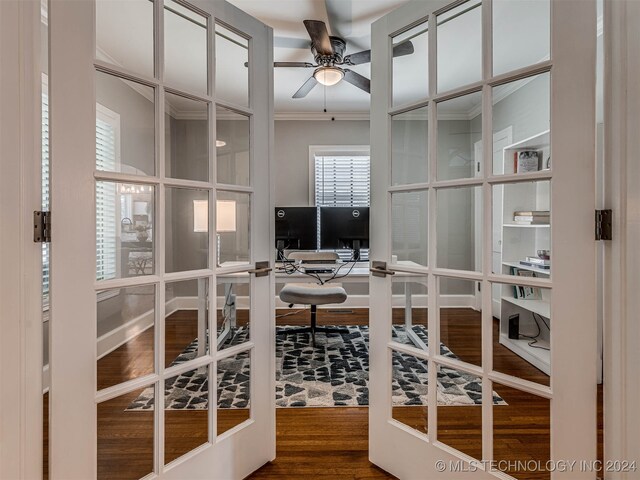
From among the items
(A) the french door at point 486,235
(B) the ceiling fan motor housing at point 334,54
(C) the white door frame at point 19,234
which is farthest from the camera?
(B) the ceiling fan motor housing at point 334,54

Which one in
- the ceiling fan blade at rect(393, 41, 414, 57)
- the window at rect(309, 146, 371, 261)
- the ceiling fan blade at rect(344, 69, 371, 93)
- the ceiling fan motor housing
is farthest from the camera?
the window at rect(309, 146, 371, 261)

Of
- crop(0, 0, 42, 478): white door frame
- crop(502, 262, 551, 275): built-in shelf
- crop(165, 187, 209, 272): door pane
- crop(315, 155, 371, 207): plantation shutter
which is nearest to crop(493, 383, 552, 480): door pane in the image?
crop(502, 262, 551, 275): built-in shelf

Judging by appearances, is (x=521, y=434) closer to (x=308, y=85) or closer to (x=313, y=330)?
(x=313, y=330)

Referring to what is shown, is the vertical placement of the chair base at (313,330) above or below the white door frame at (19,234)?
below

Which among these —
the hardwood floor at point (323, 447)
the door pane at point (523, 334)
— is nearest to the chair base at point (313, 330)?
the hardwood floor at point (323, 447)

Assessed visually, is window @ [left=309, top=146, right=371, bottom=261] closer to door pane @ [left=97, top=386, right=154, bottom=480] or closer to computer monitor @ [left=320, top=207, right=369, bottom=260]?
computer monitor @ [left=320, top=207, right=369, bottom=260]

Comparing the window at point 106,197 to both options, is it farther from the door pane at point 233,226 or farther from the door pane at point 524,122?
the door pane at point 524,122

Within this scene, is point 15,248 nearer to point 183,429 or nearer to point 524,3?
point 183,429

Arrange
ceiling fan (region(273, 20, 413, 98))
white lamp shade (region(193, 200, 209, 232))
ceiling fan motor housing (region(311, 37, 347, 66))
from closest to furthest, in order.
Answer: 1. white lamp shade (region(193, 200, 209, 232))
2. ceiling fan (region(273, 20, 413, 98))
3. ceiling fan motor housing (region(311, 37, 347, 66))

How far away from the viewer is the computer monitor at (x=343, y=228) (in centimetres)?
291

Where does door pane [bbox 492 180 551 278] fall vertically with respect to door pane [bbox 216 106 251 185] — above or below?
below

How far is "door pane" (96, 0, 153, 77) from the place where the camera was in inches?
40.5

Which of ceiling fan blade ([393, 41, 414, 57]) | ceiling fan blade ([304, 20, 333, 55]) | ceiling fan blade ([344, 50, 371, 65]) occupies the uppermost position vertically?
ceiling fan blade ([344, 50, 371, 65])

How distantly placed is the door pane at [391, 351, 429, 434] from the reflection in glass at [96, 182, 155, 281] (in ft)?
3.55
